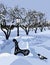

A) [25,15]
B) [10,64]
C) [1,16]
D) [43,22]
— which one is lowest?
[43,22]

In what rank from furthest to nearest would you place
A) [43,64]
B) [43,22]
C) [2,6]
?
[43,22]
[2,6]
[43,64]

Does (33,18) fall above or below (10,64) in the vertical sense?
below

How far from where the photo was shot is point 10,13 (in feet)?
151

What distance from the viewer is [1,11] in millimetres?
35125

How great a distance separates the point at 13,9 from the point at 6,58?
37.5 m

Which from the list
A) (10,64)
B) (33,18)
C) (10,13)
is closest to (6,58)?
(10,64)

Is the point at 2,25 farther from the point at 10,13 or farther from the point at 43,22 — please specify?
the point at 43,22

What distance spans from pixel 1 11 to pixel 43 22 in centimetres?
3433

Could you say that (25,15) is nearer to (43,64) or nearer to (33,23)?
(33,23)

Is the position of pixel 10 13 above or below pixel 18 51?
below

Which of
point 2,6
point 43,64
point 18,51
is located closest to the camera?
point 43,64

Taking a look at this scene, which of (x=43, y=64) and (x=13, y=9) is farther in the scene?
(x=13, y=9)

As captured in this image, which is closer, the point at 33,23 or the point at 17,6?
the point at 17,6

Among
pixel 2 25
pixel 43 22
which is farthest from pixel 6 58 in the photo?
pixel 43 22
